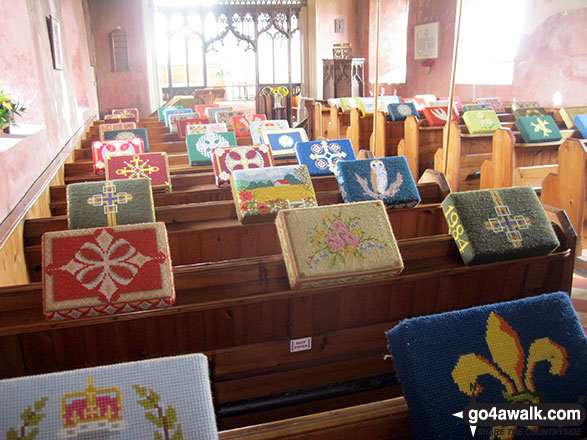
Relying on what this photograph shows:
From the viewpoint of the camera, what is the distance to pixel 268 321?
146 cm

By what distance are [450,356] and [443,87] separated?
944cm

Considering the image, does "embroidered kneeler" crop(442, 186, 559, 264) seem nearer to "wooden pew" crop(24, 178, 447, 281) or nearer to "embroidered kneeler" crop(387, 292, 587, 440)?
"embroidered kneeler" crop(387, 292, 587, 440)

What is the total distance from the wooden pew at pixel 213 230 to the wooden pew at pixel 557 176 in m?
1.22

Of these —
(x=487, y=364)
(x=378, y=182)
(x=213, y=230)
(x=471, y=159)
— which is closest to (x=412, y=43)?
(x=471, y=159)

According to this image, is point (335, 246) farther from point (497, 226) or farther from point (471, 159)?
point (471, 159)

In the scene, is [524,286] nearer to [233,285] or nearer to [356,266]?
[356,266]

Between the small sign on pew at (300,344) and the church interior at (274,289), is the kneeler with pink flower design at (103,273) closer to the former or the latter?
the church interior at (274,289)

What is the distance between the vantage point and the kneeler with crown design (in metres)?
0.70

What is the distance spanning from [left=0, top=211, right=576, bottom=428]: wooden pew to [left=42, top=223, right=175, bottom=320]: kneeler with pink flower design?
5 centimetres

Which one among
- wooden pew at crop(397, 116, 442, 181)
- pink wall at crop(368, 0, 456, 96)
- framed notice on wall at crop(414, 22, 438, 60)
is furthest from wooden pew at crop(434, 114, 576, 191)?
framed notice on wall at crop(414, 22, 438, 60)

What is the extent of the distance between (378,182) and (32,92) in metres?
2.67

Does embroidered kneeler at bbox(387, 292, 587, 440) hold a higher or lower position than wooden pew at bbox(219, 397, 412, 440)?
higher

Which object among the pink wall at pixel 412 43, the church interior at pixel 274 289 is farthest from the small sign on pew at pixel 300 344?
the pink wall at pixel 412 43

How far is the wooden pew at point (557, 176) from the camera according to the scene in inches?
120
